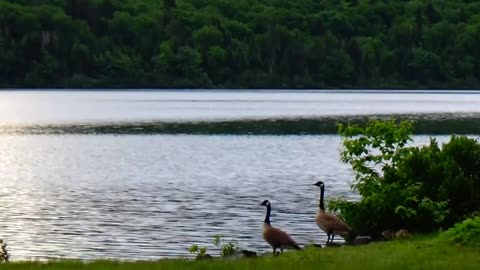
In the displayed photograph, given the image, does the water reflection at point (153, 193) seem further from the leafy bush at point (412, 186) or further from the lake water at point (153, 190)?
the leafy bush at point (412, 186)

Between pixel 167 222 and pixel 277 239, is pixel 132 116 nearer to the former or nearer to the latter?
pixel 167 222

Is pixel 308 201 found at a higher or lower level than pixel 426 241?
lower

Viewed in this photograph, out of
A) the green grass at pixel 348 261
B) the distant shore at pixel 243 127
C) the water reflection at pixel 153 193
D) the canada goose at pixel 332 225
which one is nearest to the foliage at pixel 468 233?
the green grass at pixel 348 261

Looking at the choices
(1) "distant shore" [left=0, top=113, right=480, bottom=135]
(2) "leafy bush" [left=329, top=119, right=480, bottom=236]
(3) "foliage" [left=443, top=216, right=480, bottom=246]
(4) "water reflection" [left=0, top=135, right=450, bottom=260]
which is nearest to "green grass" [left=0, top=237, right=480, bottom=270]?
(3) "foliage" [left=443, top=216, right=480, bottom=246]

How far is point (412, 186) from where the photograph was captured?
107 feet

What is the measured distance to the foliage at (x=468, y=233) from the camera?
2708cm

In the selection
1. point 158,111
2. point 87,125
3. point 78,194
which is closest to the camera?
point 78,194

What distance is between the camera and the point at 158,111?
182 metres

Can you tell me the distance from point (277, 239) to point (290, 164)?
5345cm

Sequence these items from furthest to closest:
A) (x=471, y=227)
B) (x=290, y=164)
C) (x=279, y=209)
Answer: (x=290, y=164)
(x=279, y=209)
(x=471, y=227)

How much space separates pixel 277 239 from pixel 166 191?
34494 mm

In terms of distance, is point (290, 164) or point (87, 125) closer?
point (290, 164)

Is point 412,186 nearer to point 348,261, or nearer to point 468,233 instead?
point 468,233

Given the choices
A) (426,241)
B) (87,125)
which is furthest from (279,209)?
(87,125)
